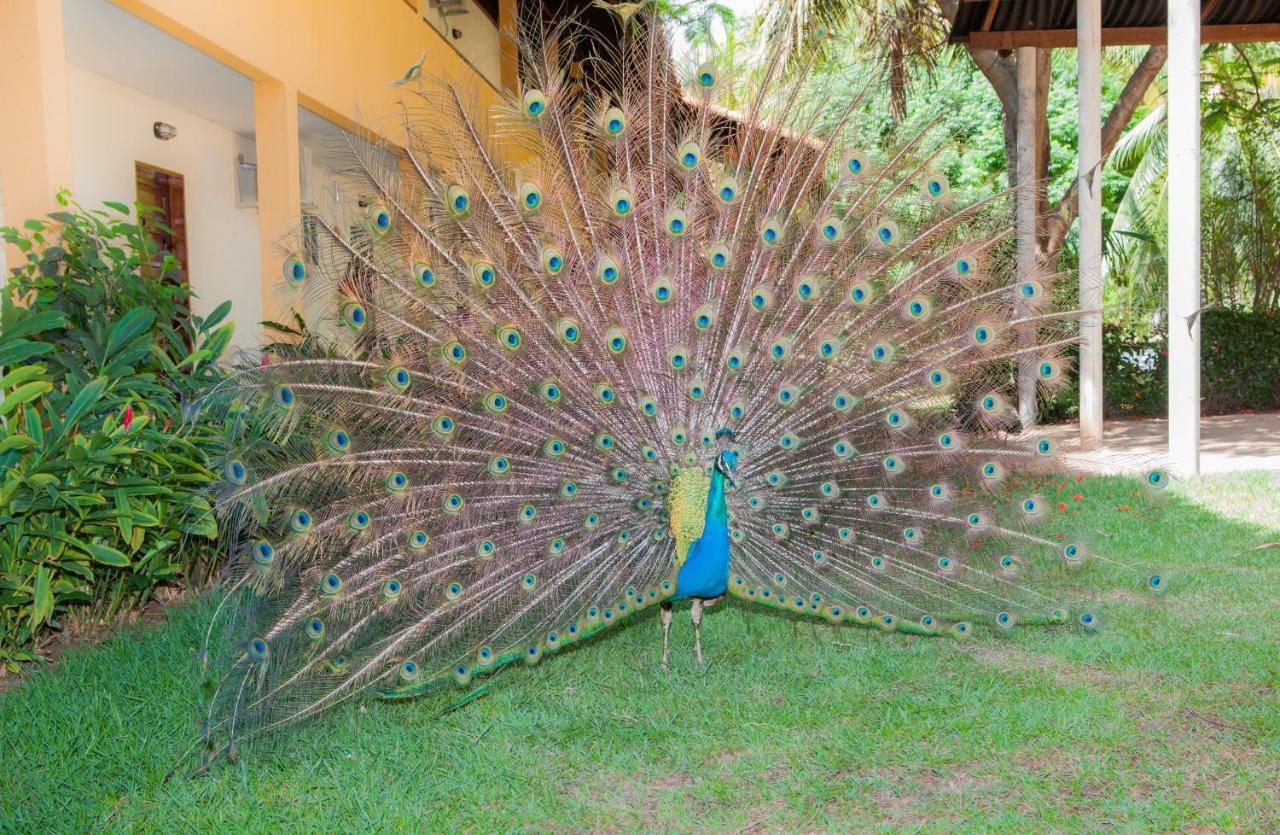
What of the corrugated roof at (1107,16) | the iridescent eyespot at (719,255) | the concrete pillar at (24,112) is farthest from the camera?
the corrugated roof at (1107,16)

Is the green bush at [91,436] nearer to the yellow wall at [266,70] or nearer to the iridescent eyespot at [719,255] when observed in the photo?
the yellow wall at [266,70]

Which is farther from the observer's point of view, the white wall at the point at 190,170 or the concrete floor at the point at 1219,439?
the concrete floor at the point at 1219,439

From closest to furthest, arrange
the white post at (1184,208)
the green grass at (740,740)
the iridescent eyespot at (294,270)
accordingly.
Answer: the green grass at (740,740)
the iridescent eyespot at (294,270)
the white post at (1184,208)

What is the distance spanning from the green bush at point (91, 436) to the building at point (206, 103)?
1.34 ft

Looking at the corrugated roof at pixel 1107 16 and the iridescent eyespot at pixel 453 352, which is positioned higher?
the corrugated roof at pixel 1107 16

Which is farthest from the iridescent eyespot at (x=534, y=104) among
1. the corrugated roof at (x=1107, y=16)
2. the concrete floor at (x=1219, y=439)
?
the corrugated roof at (x=1107, y=16)

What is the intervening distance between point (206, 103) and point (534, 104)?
5404 millimetres

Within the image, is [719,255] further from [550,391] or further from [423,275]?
[423,275]

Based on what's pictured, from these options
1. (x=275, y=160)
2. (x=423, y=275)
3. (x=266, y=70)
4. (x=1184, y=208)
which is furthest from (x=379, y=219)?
(x=1184, y=208)

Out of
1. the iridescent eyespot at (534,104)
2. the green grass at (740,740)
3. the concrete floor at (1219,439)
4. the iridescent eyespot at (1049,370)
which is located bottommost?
the green grass at (740,740)

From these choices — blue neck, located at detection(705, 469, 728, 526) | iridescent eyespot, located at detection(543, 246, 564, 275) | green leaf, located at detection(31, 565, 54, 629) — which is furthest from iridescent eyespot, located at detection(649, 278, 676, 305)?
green leaf, located at detection(31, 565, 54, 629)

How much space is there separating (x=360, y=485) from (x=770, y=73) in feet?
7.88

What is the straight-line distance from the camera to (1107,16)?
376 inches

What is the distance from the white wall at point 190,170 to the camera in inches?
293
